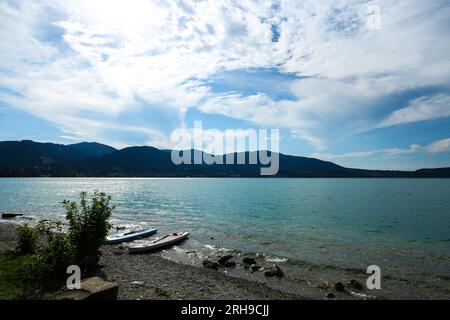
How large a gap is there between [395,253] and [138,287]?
2774 cm

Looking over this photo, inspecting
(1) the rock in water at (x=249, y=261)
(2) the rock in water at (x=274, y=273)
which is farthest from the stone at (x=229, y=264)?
(2) the rock in water at (x=274, y=273)

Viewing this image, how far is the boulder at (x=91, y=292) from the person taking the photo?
12325mm

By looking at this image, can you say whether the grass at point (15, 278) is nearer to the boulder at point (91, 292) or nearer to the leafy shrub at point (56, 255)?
the leafy shrub at point (56, 255)

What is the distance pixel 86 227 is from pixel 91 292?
8.36 meters

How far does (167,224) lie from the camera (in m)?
52.6

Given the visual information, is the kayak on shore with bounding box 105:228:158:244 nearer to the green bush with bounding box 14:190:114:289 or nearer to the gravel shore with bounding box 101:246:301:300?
the gravel shore with bounding box 101:246:301:300

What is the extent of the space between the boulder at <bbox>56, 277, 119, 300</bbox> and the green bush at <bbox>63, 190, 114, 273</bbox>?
650 centimetres

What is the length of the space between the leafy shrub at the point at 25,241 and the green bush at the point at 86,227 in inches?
142

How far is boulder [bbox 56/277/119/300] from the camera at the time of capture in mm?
12325

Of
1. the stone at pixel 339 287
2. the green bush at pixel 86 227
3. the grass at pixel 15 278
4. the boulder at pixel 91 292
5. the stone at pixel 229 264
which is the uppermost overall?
the green bush at pixel 86 227

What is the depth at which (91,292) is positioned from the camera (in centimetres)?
1270

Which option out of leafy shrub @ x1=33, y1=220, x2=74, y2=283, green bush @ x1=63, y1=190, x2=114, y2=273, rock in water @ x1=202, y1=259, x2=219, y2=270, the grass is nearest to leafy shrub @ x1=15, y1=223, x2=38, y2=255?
the grass

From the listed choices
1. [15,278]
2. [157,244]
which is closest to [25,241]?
[15,278]
